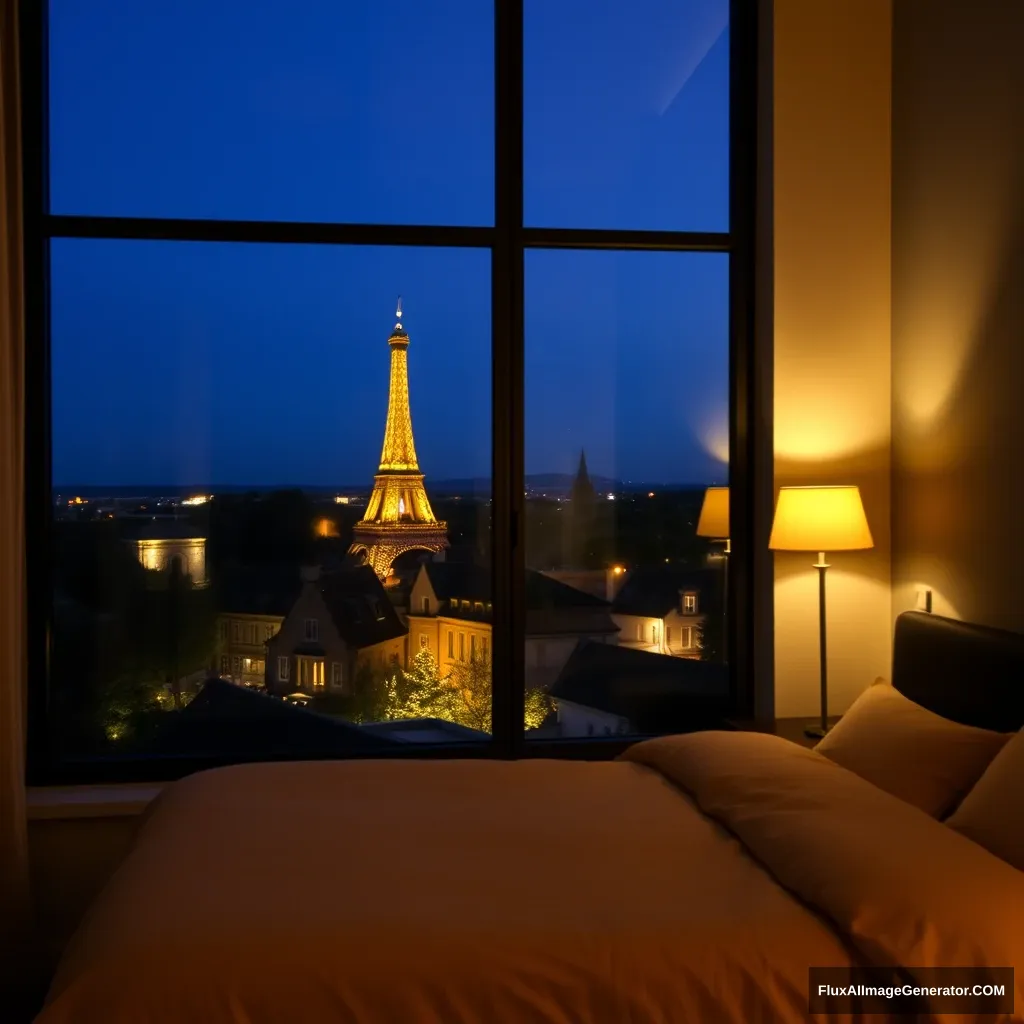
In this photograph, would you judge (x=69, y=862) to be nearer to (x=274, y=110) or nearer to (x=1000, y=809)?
(x=274, y=110)

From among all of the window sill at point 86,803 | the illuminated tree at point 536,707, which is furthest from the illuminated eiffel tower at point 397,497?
the window sill at point 86,803

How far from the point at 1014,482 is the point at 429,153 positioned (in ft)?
7.24

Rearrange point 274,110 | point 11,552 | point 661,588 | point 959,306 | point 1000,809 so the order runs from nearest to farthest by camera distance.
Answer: point 1000,809 < point 11,552 < point 959,306 < point 274,110 < point 661,588

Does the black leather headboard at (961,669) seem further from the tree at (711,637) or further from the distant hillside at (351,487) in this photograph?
the distant hillside at (351,487)

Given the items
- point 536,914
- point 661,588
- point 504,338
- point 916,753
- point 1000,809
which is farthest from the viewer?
point 661,588

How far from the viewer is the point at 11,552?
3.20 metres

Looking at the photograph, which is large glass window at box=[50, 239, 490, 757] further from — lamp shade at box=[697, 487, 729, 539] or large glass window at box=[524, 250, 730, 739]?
lamp shade at box=[697, 487, 729, 539]

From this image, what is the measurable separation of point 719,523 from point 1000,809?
1808 millimetres

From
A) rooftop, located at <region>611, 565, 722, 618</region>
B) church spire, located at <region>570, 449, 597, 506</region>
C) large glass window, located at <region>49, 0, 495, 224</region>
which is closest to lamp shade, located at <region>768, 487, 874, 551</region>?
rooftop, located at <region>611, 565, 722, 618</region>

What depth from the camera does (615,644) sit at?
154 inches

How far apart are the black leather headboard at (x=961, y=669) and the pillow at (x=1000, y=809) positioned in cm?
39

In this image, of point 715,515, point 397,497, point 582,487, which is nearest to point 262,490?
point 397,497

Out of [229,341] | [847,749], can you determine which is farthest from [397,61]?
[847,749]

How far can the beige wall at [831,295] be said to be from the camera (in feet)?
12.4
